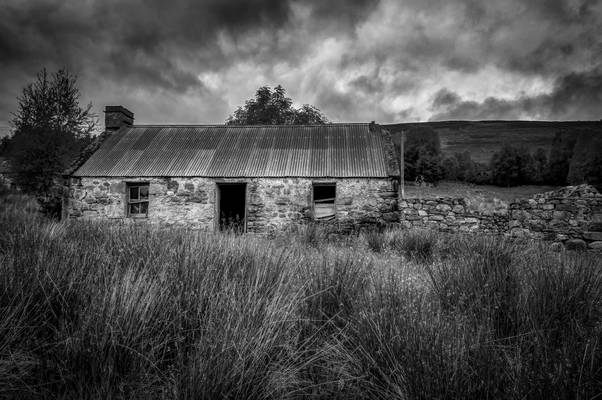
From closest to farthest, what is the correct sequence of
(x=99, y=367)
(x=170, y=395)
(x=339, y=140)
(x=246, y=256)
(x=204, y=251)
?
1. (x=170, y=395)
2. (x=99, y=367)
3. (x=204, y=251)
4. (x=246, y=256)
5. (x=339, y=140)

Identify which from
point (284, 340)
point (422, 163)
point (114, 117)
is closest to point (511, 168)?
point (422, 163)

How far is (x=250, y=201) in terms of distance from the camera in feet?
34.2

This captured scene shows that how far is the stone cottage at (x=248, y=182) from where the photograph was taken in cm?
1012

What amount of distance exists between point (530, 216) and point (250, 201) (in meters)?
8.26

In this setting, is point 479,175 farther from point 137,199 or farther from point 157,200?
point 137,199

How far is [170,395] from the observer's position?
1.36m

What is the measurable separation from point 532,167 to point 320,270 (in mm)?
31999

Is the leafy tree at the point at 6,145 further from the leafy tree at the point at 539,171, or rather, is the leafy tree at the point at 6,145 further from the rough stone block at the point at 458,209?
the leafy tree at the point at 539,171

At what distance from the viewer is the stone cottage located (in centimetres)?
1012

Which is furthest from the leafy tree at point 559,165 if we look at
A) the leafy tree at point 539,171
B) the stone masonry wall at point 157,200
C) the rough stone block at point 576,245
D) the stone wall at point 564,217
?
the stone masonry wall at point 157,200

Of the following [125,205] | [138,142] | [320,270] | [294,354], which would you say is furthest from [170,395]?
[138,142]

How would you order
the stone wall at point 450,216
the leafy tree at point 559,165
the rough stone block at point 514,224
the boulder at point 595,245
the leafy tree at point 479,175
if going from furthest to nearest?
the leafy tree at point 479,175 → the leafy tree at point 559,165 → the stone wall at point 450,216 → the rough stone block at point 514,224 → the boulder at point 595,245

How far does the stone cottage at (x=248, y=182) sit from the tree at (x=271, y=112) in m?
16.3

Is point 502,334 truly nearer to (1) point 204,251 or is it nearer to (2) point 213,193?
(1) point 204,251
